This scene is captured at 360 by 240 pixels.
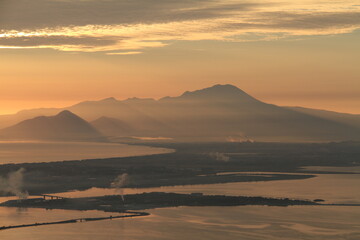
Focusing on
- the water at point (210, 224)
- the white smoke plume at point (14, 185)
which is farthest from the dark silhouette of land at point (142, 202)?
the white smoke plume at point (14, 185)

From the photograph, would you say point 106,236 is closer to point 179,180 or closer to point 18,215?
point 18,215

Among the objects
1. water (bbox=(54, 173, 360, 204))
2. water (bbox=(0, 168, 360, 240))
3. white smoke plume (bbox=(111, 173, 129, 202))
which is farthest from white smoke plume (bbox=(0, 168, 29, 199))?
water (bbox=(0, 168, 360, 240))

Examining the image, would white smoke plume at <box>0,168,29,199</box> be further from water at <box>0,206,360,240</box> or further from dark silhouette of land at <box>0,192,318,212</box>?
water at <box>0,206,360,240</box>

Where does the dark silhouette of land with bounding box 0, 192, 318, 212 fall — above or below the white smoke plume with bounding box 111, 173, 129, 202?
below

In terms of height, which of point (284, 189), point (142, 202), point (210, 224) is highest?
point (284, 189)

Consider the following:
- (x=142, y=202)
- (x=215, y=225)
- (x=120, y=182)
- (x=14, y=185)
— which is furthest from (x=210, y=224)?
(x=14, y=185)

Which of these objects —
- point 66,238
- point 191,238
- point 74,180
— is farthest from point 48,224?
point 74,180

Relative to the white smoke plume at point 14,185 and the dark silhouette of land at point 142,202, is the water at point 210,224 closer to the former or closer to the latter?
the dark silhouette of land at point 142,202

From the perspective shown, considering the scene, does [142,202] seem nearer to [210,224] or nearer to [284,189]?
[210,224]
